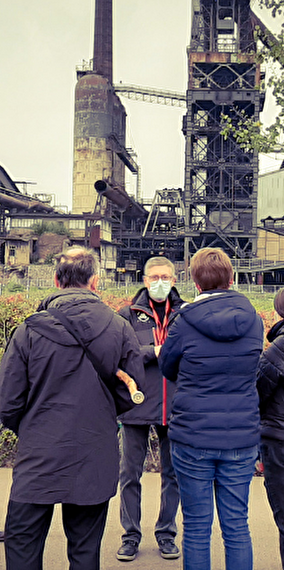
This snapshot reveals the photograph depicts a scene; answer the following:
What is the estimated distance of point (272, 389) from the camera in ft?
11.1

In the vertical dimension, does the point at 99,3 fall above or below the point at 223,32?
above

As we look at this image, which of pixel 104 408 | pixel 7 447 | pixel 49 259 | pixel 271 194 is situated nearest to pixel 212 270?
pixel 104 408

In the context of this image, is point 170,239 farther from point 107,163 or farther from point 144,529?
point 144,529

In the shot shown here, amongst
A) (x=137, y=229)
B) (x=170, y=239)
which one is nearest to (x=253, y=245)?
(x=170, y=239)

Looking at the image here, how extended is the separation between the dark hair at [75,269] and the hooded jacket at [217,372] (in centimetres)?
57

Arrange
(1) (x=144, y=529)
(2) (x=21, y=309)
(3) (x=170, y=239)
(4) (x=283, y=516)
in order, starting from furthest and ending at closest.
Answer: (3) (x=170, y=239) < (2) (x=21, y=309) < (1) (x=144, y=529) < (4) (x=283, y=516)

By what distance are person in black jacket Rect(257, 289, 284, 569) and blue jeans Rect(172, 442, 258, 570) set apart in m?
0.42

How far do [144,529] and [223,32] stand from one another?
55.8 meters

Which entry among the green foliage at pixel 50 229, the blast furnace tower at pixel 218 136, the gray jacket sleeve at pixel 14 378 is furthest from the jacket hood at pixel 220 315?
the green foliage at pixel 50 229

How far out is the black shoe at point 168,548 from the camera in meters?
3.88

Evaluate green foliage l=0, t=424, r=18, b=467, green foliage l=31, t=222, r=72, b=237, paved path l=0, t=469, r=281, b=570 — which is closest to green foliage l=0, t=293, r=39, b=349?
green foliage l=0, t=424, r=18, b=467

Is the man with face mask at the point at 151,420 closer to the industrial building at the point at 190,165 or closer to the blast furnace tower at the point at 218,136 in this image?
the industrial building at the point at 190,165

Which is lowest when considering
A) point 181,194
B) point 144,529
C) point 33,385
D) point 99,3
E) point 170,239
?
point 144,529

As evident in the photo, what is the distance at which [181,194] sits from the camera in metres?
55.3
